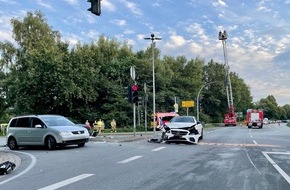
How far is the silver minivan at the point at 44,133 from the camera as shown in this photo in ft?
60.3

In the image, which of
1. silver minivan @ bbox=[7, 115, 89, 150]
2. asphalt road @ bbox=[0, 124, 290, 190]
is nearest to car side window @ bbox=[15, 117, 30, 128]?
silver minivan @ bbox=[7, 115, 89, 150]

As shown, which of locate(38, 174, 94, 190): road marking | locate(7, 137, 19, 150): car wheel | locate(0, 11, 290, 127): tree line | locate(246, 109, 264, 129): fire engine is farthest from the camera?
locate(246, 109, 264, 129): fire engine

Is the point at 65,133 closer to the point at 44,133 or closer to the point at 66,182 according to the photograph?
the point at 44,133

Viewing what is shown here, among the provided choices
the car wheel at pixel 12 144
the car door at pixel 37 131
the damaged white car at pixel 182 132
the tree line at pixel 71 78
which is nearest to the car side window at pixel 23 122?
the car door at pixel 37 131

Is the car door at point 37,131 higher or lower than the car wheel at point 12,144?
higher

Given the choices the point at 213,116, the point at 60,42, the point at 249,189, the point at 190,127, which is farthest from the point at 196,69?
the point at 249,189

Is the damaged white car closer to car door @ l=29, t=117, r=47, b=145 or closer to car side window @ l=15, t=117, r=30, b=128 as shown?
car door @ l=29, t=117, r=47, b=145

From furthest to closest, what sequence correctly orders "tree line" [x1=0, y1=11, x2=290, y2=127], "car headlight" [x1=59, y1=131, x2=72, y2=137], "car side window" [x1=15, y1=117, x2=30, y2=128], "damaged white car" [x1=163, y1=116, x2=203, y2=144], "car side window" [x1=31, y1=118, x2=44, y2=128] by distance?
"tree line" [x1=0, y1=11, x2=290, y2=127] < "damaged white car" [x1=163, y1=116, x2=203, y2=144] < "car side window" [x1=15, y1=117, x2=30, y2=128] < "car side window" [x1=31, y1=118, x2=44, y2=128] < "car headlight" [x1=59, y1=131, x2=72, y2=137]

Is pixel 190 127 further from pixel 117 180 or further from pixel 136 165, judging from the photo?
pixel 117 180

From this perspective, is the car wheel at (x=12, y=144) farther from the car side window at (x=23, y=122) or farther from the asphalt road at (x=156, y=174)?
the asphalt road at (x=156, y=174)

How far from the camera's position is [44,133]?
18.8 metres

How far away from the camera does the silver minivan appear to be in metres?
18.4

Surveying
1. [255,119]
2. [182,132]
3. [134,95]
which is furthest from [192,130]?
[255,119]

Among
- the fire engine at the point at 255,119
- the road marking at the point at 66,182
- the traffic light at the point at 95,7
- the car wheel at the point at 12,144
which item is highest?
the traffic light at the point at 95,7
